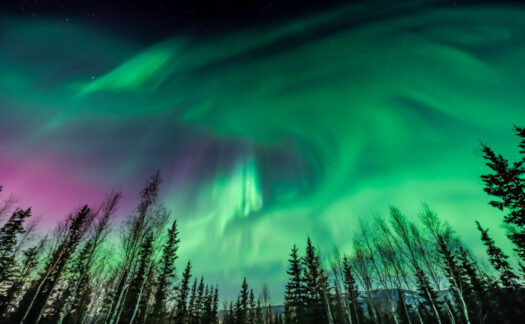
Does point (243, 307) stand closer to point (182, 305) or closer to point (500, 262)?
A: point (182, 305)

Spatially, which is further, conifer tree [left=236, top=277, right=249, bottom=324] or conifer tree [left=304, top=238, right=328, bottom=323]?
conifer tree [left=236, top=277, right=249, bottom=324]

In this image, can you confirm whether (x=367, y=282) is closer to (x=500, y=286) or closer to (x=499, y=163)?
(x=499, y=163)

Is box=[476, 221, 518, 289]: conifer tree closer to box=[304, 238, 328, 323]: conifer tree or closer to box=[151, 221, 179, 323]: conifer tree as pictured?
box=[304, 238, 328, 323]: conifer tree

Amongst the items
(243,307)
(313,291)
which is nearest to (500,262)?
(313,291)

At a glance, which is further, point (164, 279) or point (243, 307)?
point (243, 307)

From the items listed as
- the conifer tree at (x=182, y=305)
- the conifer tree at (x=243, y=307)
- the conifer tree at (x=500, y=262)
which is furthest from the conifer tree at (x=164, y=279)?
the conifer tree at (x=500, y=262)

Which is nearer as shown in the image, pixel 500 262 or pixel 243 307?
pixel 500 262

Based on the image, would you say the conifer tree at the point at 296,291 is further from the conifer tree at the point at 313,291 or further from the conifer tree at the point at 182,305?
the conifer tree at the point at 182,305

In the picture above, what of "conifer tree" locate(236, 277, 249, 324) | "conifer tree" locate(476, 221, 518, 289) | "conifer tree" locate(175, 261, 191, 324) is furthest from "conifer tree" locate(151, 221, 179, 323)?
"conifer tree" locate(476, 221, 518, 289)

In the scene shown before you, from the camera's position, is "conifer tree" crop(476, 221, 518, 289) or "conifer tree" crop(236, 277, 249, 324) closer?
"conifer tree" crop(476, 221, 518, 289)

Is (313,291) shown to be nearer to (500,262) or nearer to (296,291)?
(296,291)

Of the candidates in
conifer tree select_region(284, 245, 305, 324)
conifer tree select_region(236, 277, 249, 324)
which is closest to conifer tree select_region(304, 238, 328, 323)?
conifer tree select_region(284, 245, 305, 324)

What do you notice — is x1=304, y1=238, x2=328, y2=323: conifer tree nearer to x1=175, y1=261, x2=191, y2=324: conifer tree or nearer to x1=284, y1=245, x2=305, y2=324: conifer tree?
x1=284, y1=245, x2=305, y2=324: conifer tree

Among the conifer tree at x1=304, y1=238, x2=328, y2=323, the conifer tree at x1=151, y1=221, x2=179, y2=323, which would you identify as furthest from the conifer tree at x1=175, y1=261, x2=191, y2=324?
the conifer tree at x1=304, y1=238, x2=328, y2=323
